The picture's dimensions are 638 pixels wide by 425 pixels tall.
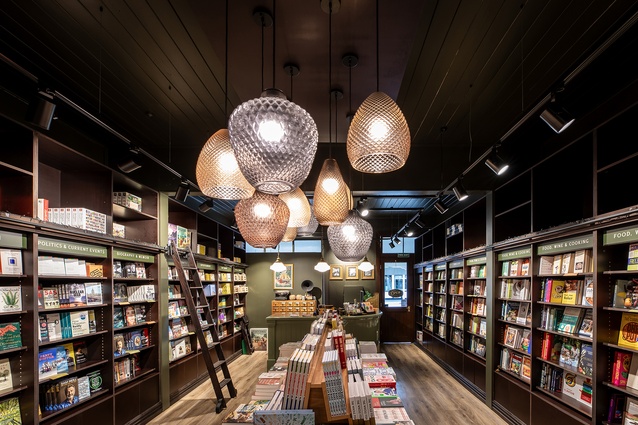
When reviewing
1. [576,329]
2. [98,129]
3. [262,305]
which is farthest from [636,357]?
[262,305]

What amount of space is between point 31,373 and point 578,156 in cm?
545

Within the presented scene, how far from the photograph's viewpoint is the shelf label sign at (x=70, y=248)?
3428 millimetres

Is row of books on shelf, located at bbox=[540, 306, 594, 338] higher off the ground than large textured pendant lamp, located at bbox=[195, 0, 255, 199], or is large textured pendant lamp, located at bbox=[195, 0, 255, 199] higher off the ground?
large textured pendant lamp, located at bbox=[195, 0, 255, 199]

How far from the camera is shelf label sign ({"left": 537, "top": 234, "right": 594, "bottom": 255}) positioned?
348 centimetres

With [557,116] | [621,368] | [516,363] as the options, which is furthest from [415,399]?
[557,116]

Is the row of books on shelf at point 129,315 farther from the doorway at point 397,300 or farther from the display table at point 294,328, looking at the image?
the doorway at point 397,300

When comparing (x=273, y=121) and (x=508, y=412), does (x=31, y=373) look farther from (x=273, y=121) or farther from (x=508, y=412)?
(x=508, y=412)

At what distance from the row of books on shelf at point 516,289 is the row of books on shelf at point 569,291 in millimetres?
324

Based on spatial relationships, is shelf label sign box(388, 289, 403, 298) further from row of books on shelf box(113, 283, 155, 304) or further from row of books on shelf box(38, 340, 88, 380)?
row of books on shelf box(38, 340, 88, 380)

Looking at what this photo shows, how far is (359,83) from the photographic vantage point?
139 inches

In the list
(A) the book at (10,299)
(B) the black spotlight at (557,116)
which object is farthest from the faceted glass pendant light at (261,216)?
(A) the book at (10,299)

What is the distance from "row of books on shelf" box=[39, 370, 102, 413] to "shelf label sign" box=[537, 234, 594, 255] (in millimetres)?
5023

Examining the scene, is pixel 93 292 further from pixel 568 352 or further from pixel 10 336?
pixel 568 352

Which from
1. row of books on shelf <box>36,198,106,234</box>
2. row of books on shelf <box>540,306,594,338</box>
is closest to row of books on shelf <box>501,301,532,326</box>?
row of books on shelf <box>540,306,594,338</box>
